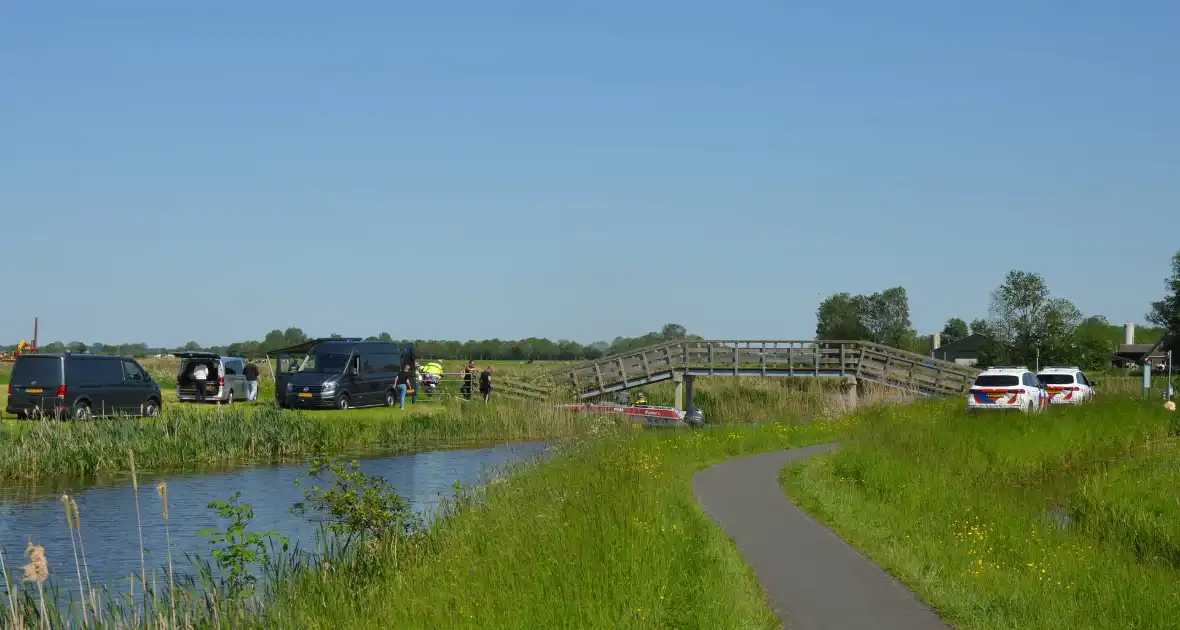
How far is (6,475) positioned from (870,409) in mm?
25642

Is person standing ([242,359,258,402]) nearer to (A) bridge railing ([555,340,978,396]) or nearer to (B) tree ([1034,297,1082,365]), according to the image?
(A) bridge railing ([555,340,978,396])

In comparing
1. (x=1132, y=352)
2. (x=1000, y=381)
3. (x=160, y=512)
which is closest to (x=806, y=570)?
(x=160, y=512)

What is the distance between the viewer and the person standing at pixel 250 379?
44.8 meters

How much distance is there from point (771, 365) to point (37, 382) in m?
29.6

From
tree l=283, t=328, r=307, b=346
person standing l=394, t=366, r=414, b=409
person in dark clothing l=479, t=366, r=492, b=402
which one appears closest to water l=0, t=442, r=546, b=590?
person standing l=394, t=366, r=414, b=409

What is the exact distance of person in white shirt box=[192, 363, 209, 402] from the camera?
44.3m

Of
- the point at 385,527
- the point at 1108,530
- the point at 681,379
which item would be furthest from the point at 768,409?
the point at 385,527

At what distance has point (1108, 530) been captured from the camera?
18828 mm

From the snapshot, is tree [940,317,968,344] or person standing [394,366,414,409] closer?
person standing [394,366,414,409]

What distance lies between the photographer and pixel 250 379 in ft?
148

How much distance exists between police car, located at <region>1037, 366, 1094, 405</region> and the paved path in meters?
25.6

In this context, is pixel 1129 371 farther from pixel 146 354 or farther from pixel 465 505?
pixel 465 505

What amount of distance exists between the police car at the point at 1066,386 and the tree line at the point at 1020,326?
5282cm

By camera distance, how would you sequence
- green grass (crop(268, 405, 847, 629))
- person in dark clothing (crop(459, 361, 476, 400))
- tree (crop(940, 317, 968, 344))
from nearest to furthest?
green grass (crop(268, 405, 847, 629)), person in dark clothing (crop(459, 361, 476, 400)), tree (crop(940, 317, 968, 344))
